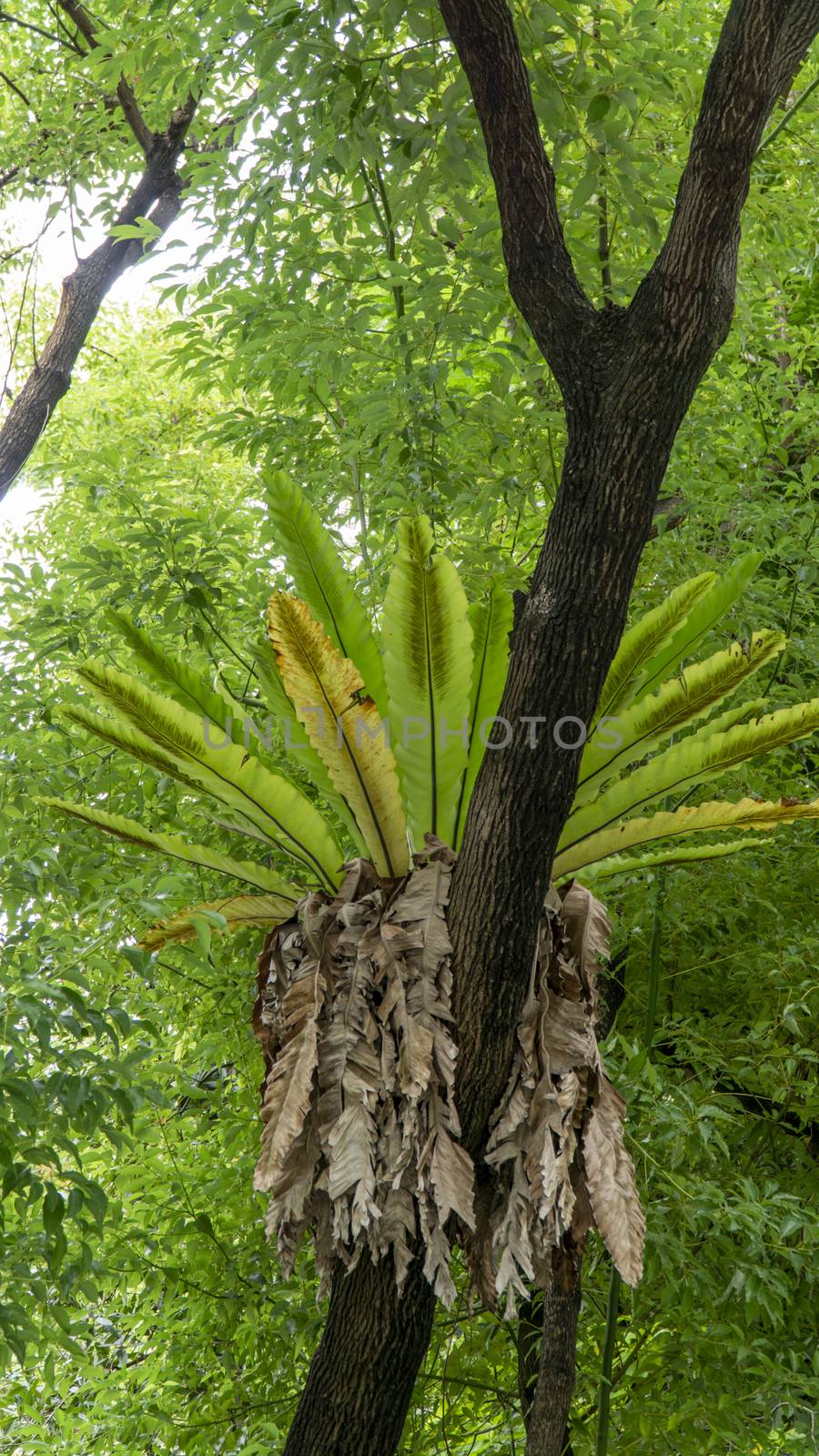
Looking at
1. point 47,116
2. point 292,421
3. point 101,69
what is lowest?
point 292,421

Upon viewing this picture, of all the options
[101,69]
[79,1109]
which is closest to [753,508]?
[79,1109]

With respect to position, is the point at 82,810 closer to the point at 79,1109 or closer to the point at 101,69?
the point at 79,1109

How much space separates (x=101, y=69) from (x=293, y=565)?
1.97 m

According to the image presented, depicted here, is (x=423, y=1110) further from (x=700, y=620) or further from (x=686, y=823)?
(x=700, y=620)

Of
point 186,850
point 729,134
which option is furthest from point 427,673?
point 729,134

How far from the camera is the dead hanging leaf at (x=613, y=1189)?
119 cm

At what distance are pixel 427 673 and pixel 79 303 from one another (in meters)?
3.36

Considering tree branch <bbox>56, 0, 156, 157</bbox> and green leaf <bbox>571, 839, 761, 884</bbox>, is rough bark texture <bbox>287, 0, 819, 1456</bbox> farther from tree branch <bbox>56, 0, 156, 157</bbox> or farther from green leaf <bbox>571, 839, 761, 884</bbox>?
tree branch <bbox>56, 0, 156, 157</bbox>

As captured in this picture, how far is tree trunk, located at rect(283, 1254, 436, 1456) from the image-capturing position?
1.22 meters

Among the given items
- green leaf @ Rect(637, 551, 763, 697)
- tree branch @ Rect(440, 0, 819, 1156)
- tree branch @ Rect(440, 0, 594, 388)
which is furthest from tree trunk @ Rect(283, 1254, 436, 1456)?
tree branch @ Rect(440, 0, 594, 388)

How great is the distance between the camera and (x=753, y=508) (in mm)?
2070

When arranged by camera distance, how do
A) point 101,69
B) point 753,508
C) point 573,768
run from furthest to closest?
point 101,69, point 753,508, point 573,768

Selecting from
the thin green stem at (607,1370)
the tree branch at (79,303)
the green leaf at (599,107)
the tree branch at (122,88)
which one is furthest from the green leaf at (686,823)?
the tree branch at (122,88)

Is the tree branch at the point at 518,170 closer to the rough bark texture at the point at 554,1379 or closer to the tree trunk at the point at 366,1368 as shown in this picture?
the tree trunk at the point at 366,1368
